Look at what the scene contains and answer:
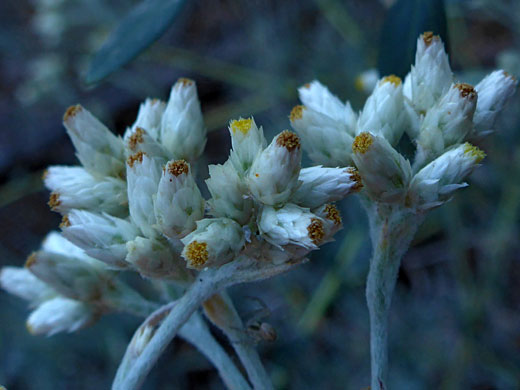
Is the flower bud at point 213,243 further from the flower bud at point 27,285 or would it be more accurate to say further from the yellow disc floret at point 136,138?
the flower bud at point 27,285

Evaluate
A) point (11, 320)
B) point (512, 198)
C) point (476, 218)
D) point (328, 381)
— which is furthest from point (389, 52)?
point (11, 320)

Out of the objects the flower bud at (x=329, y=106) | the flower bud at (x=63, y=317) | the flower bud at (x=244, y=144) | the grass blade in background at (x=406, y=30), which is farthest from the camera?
the grass blade in background at (x=406, y=30)

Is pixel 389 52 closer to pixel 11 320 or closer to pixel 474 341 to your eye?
pixel 474 341

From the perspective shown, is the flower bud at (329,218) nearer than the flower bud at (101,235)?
Yes

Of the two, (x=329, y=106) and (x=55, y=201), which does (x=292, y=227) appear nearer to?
(x=329, y=106)

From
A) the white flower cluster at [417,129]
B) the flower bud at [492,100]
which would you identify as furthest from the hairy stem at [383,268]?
the flower bud at [492,100]

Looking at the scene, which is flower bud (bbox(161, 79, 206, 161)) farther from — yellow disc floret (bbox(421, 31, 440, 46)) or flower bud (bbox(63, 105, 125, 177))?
yellow disc floret (bbox(421, 31, 440, 46))

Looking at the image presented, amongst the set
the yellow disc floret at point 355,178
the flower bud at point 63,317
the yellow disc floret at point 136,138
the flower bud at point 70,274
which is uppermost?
the yellow disc floret at point 136,138
